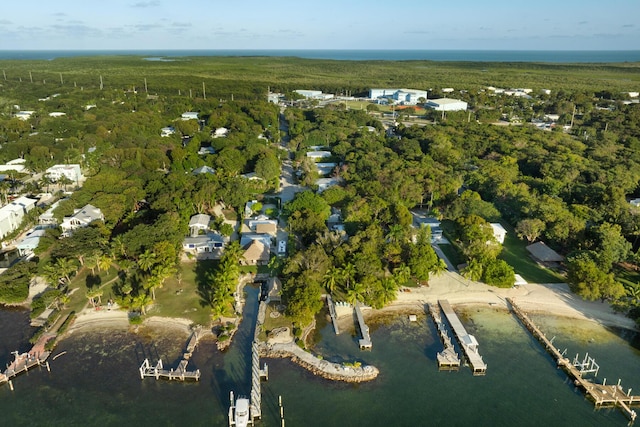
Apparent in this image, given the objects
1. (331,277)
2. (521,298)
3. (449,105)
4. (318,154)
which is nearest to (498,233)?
(521,298)

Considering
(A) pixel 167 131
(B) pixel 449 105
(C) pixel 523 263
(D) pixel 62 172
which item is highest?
(B) pixel 449 105

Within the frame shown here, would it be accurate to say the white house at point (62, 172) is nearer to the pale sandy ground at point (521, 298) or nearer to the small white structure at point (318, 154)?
the small white structure at point (318, 154)

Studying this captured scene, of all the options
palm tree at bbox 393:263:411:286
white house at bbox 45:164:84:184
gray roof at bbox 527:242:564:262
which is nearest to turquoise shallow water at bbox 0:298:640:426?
palm tree at bbox 393:263:411:286

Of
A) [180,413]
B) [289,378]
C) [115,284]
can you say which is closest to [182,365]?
[180,413]

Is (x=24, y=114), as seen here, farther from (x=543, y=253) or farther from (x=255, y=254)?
(x=543, y=253)

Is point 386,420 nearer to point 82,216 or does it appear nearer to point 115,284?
point 115,284

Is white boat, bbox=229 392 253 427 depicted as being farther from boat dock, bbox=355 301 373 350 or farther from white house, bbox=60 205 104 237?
white house, bbox=60 205 104 237
